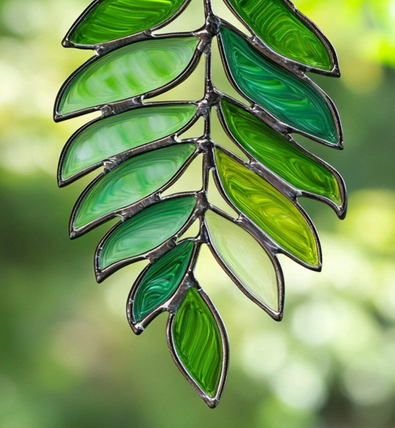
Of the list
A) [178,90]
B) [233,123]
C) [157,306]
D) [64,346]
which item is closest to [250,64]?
[233,123]

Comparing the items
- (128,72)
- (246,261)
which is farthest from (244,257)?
(128,72)

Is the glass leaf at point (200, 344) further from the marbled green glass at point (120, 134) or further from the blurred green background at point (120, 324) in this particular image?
the blurred green background at point (120, 324)

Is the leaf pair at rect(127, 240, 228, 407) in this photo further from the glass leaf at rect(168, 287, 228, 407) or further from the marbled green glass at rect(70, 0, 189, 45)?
the marbled green glass at rect(70, 0, 189, 45)

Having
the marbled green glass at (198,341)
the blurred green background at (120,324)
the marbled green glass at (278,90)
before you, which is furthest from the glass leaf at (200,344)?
the blurred green background at (120,324)

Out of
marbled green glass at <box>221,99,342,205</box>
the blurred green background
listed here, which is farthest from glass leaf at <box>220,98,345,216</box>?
the blurred green background

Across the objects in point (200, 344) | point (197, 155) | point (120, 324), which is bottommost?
point (120, 324)

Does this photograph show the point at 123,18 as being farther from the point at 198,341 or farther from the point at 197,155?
the point at 198,341

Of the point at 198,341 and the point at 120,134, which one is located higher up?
the point at 120,134
